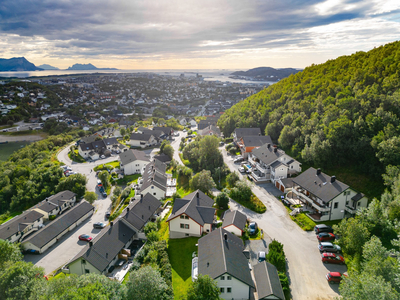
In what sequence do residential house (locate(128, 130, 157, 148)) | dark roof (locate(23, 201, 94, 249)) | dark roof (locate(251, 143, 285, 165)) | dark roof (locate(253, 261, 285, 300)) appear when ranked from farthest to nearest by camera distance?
residential house (locate(128, 130, 157, 148)) < dark roof (locate(251, 143, 285, 165)) < dark roof (locate(23, 201, 94, 249)) < dark roof (locate(253, 261, 285, 300))

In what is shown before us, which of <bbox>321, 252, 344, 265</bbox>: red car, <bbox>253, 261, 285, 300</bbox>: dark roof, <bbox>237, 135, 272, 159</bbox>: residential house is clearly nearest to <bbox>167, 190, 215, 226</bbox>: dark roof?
<bbox>253, 261, 285, 300</bbox>: dark roof

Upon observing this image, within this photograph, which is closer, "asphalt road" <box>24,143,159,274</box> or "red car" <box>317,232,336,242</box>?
"red car" <box>317,232,336,242</box>

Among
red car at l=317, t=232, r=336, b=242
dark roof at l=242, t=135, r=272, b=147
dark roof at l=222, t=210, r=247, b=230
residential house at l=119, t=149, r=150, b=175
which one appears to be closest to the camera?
red car at l=317, t=232, r=336, b=242

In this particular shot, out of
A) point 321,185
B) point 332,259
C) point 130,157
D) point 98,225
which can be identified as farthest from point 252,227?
point 130,157

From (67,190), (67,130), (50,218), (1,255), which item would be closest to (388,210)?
(1,255)

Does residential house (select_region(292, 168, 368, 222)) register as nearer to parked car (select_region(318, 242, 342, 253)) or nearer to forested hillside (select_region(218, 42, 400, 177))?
parked car (select_region(318, 242, 342, 253))

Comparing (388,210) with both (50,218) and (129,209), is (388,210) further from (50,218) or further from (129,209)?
(50,218)
